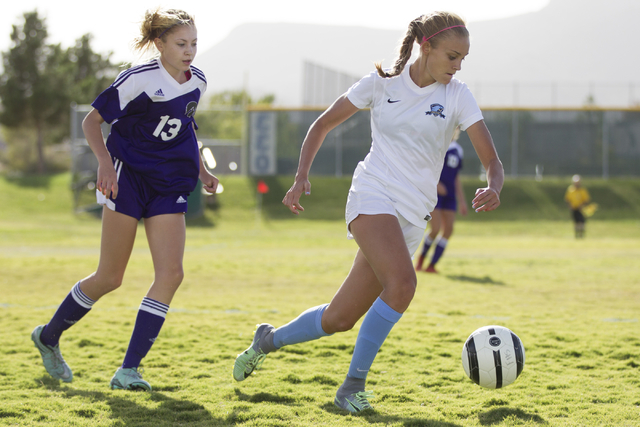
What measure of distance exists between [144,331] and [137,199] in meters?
0.74

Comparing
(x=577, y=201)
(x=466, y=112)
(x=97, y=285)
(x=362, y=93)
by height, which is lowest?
(x=577, y=201)

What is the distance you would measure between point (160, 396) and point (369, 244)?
55.4 inches

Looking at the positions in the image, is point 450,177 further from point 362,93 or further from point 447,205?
point 362,93

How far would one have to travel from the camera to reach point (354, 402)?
3.25 meters

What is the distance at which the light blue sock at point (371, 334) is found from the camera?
3245mm

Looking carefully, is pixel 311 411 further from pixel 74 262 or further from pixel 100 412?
pixel 74 262

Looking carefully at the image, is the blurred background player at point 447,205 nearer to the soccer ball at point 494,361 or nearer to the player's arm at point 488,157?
the soccer ball at point 494,361

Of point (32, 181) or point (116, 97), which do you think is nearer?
point (116, 97)

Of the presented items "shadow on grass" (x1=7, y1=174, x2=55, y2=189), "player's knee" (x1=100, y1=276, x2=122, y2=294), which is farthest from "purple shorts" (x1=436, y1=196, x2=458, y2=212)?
"shadow on grass" (x1=7, y1=174, x2=55, y2=189)

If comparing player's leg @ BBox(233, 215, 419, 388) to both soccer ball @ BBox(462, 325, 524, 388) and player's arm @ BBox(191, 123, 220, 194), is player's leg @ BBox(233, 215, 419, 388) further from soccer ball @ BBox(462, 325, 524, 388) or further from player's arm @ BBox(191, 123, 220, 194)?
player's arm @ BBox(191, 123, 220, 194)

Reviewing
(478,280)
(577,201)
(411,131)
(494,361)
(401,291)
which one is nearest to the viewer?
(401,291)

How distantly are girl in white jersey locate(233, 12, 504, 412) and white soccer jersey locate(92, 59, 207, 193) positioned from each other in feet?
2.59

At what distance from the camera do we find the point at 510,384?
3.71m

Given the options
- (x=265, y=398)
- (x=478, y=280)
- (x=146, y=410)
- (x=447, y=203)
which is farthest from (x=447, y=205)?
(x=146, y=410)
